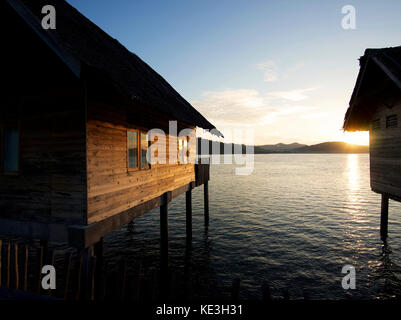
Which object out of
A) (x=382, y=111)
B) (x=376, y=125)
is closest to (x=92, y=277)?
(x=382, y=111)

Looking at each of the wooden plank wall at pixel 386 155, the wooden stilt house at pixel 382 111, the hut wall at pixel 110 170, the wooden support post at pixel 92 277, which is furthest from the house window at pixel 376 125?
the wooden support post at pixel 92 277

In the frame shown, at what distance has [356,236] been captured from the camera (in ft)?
53.6

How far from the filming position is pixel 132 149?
8.55 m

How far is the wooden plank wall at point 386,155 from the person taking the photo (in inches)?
405

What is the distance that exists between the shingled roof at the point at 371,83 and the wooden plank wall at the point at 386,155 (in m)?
0.69

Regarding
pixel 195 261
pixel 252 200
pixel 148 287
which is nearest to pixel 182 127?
pixel 195 261

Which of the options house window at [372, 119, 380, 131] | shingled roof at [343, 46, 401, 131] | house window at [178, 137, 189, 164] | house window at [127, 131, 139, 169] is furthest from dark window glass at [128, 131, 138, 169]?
house window at [372, 119, 380, 131]

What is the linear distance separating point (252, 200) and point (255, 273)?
1834 cm

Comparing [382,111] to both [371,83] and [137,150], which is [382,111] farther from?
[137,150]

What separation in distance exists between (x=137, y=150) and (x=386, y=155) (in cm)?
1119

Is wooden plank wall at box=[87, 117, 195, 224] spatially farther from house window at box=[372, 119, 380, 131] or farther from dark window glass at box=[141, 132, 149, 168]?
house window at box=[372, 119, 380, 131]

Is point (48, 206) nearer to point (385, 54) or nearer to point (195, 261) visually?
point (195, 261)

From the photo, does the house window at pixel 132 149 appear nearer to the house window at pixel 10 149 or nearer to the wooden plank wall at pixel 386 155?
the house window at pixel 10 149

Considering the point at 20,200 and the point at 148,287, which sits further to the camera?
the point at 20,200
